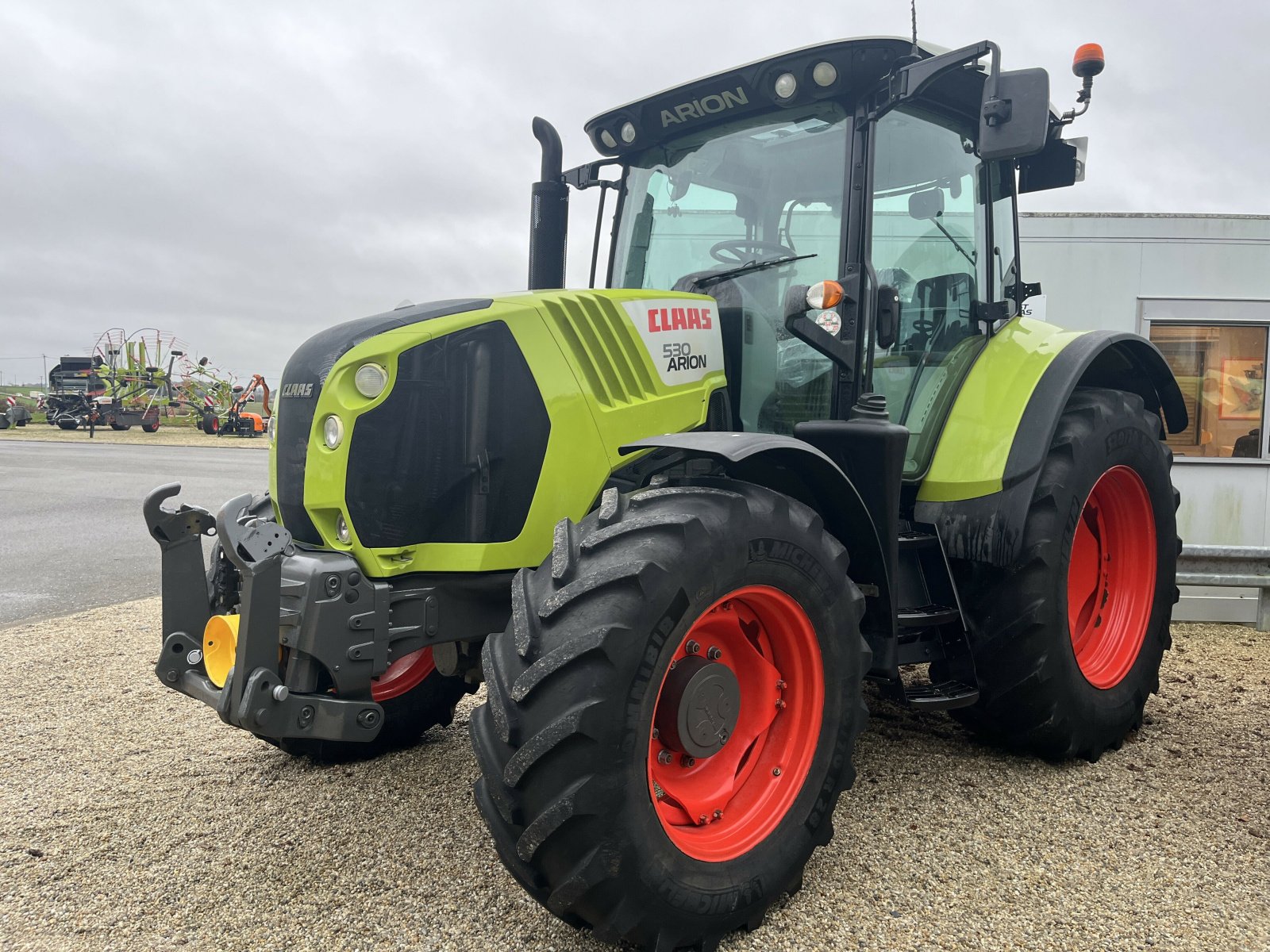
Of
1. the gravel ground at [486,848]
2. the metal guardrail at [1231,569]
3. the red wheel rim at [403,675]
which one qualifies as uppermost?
the metal guardrail at [1231,569]

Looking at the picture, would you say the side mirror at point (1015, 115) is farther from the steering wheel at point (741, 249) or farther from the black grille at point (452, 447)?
the black grille at point (452, 447)

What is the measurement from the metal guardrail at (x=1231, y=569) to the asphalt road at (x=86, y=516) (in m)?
7.62

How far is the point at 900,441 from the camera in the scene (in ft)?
10.1

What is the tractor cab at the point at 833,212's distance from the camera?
3135 millimetres

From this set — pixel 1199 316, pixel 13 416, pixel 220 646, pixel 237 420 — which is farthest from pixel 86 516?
pixel 13 416

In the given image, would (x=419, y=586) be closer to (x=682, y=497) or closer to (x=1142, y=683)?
(x=682, y=497)

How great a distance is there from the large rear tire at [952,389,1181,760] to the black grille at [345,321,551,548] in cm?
180

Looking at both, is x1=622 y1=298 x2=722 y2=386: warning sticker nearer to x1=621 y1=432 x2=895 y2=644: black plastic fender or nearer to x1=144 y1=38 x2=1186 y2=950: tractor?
x1=144 y1=38 x2=1186 y2=950: tractor

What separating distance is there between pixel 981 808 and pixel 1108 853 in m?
0.43

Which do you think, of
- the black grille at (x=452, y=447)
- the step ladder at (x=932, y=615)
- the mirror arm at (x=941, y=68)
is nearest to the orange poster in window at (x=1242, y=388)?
the step ladder at (x=932, y=615)

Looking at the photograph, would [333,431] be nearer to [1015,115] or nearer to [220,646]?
[220,646]

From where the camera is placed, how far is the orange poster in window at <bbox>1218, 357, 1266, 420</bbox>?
6.28 meters

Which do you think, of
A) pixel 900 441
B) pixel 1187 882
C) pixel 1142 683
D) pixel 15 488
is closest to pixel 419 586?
pixel 900 441

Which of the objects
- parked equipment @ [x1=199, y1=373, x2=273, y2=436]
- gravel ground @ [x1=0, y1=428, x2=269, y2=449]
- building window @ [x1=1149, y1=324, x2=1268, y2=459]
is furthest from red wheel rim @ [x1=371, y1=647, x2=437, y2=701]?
parked equipment @ [x1=199, y1=373, x2=273, y2=436]
